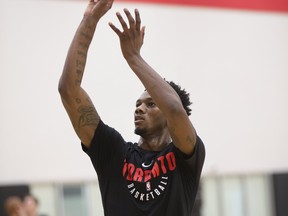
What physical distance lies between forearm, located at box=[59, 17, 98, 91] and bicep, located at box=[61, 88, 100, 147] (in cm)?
5

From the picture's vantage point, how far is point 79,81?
2.85 metres

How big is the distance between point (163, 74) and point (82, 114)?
229 inches

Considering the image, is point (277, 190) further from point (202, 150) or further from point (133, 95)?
point (202, 150)

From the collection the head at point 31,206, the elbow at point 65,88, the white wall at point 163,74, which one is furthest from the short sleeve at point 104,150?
the white wall at point 163,74

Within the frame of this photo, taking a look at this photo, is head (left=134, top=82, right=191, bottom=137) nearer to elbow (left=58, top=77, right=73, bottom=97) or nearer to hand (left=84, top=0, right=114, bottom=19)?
elbow (left=58, top=77, right=73, bottom=97)

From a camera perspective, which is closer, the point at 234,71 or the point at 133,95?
the point at 133,95

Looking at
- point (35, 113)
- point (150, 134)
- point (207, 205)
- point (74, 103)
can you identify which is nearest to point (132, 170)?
point (150, 134)

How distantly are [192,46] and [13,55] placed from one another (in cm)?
279

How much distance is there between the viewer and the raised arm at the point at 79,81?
283cm

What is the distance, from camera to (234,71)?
9023 mm

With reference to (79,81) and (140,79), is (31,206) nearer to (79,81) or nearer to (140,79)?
(79,81)

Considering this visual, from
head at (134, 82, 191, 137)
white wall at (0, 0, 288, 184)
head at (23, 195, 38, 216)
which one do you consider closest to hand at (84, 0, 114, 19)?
head at (134, 82, 191, 137)

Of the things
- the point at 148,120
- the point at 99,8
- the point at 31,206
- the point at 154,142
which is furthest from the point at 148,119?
the point at 31,206

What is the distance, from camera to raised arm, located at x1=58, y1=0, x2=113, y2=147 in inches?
111
